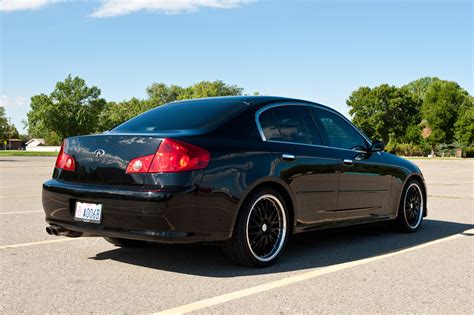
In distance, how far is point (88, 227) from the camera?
4734 mm

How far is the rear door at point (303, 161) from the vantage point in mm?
5258

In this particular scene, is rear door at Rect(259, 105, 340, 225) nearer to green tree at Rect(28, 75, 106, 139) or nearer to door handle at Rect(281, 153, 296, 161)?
door handle at Rect(281, 153, 296, 161)

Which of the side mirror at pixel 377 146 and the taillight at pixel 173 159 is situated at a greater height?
the side mirror at pixel 377 146

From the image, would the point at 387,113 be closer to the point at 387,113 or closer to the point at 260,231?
the point at 387,113

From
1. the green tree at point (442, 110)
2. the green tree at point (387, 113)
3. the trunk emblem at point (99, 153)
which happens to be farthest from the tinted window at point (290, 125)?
the green tree at point (387, 113)

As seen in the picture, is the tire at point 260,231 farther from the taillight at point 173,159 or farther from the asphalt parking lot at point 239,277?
the taillight at point 173,159

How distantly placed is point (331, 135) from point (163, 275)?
8.19 feet

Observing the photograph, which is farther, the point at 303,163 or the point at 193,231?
the point at 303,163

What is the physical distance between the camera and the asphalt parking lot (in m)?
3.78

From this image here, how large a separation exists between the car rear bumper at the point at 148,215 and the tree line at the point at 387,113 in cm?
7166

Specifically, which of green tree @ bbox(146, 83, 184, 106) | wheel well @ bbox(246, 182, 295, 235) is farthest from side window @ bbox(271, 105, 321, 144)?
green tree @ bbox(146, 83, 184, 106)

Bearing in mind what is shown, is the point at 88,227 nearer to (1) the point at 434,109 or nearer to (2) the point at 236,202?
(2) the point at 236,202

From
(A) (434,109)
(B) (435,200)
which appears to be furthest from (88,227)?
(A) (434,109)

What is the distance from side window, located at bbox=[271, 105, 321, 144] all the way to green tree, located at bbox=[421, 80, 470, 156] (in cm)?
7071
